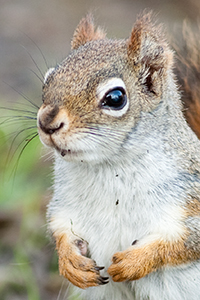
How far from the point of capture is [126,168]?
4.43 ft

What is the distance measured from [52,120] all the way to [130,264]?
43 centimetres

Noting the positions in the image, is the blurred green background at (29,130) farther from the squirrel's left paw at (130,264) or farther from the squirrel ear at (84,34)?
the squirrel's left paw at (130,264)

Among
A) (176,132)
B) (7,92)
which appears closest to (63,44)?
(7,92)

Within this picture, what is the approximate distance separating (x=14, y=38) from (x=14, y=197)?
5.57 ft

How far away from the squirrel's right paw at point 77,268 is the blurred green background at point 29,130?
0.25 meters

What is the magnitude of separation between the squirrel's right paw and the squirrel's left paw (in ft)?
0.11

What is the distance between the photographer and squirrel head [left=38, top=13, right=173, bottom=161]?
48.6 inches

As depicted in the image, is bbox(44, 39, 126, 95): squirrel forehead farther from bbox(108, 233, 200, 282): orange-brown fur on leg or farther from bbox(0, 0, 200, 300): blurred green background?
bbox(108, 233, 200, 282): orange-brown fur on leg

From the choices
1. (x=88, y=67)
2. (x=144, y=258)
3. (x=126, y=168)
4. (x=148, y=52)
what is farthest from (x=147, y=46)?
(x=144, y=258)

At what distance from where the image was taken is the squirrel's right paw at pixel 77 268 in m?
1.39

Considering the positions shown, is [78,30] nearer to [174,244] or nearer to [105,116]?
[105,116]


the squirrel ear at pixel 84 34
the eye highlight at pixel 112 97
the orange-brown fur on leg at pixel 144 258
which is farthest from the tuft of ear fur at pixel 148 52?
the orange-brown fur on leg at pixel 144 258

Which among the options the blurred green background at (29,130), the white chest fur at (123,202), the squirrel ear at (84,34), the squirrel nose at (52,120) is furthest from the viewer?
the blurred green background at (29,130)

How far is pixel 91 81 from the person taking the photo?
127 centimetres
